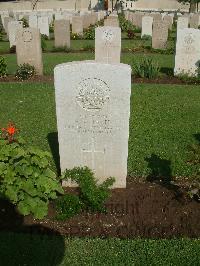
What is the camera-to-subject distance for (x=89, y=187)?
4.94m

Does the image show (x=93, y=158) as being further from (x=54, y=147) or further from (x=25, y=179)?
(x=54, y=147)

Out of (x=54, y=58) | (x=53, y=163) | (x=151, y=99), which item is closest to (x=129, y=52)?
(x=54, y=58)

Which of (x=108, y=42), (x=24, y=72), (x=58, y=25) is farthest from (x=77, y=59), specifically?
(x=24, y=72)

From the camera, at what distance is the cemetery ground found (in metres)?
4.20

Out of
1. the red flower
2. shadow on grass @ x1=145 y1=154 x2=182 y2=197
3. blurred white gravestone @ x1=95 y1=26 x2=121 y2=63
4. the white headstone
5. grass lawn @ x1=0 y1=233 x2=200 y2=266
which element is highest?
the white headstone

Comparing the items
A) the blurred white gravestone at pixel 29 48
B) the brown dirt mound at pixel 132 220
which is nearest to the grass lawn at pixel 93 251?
the brown dirt mound at pixel 132 220

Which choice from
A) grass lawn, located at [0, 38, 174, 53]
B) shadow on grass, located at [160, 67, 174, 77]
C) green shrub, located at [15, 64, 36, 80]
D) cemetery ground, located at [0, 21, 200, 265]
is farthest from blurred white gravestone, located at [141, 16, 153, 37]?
cemetery ground, located at [0, 21, 200, 265]

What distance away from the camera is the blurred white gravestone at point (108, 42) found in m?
12.4

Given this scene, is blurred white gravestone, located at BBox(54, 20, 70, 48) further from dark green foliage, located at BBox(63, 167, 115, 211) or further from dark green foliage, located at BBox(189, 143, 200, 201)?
dark green foliage, located at BBox(189, 143, 200, 201)

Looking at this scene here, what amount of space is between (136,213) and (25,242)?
4.84 ft

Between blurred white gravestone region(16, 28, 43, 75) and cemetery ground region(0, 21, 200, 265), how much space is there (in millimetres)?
3872

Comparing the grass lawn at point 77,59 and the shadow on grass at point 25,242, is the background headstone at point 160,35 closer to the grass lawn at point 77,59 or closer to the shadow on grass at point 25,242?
the grass lawn at point 77,59

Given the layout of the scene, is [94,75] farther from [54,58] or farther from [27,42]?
[54,58]

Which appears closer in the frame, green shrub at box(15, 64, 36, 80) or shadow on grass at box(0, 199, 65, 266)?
shadow on grass at box(0, 199, 65, 266)
